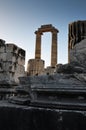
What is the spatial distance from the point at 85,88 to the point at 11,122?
0.97 meters

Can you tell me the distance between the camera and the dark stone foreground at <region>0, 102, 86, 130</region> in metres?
1.97

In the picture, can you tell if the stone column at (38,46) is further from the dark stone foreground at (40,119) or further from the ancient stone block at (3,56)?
the dark stone foreground at (40,119)

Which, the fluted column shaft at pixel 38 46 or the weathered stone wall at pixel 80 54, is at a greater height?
the fluted column shaft at pixel 38 46

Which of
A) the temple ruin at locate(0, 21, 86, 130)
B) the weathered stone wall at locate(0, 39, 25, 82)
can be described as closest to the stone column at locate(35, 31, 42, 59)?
the weathered stone wall at locate(0, 39, 25, 82)

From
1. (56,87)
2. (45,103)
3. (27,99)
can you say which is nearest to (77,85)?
(56,87)

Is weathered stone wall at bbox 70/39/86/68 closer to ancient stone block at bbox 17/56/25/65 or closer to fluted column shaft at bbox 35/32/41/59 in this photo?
ancient stone block at bbox 17/56/25/65

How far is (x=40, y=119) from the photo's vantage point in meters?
2.17

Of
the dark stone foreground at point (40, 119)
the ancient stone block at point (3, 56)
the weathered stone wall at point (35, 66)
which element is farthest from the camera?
the weathered stone wall at point (35, 66)

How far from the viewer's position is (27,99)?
9.24 ft

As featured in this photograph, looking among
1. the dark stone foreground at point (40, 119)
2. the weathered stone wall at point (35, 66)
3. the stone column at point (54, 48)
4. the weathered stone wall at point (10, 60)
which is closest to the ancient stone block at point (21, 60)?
the weathered stone wall at point (10, 60)

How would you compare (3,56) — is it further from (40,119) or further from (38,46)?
(38,46)

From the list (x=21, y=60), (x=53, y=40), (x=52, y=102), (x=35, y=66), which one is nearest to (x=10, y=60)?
(x=21, y=60)

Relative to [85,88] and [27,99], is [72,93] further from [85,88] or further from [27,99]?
[27,99]

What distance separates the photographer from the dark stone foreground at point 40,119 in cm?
197
